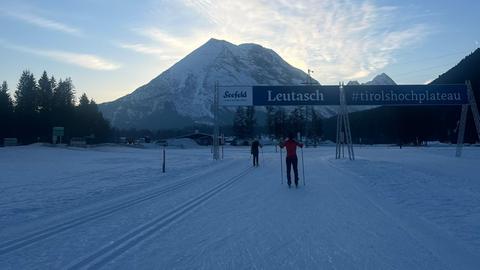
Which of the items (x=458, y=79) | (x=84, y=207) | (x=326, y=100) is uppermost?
(x=458, y=79)

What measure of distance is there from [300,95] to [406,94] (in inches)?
312

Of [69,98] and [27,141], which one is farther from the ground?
[69,98]

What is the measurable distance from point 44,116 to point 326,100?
6417cm

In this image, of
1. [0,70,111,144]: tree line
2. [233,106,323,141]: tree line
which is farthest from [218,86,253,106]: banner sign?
[233,106,323,141]: tree line

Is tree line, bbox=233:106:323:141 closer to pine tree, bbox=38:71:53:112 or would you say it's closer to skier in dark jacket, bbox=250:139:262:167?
pine tree, bbox=38:71:53:112

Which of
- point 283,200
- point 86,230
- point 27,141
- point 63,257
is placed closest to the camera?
point 63,257

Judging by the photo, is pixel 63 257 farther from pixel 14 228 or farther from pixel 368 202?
pixel 368 202

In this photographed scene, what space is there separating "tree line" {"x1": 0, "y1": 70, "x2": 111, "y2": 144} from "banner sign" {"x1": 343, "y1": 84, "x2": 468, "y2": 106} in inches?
2430

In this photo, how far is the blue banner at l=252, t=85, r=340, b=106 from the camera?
114 feet

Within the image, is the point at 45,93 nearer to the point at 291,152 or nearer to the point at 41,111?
the point at 41,111

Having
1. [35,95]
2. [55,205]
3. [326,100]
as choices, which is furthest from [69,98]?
[55,205]

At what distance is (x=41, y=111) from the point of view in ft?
278

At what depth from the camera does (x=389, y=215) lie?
9.06 meters

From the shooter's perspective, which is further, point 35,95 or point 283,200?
point 35,95
